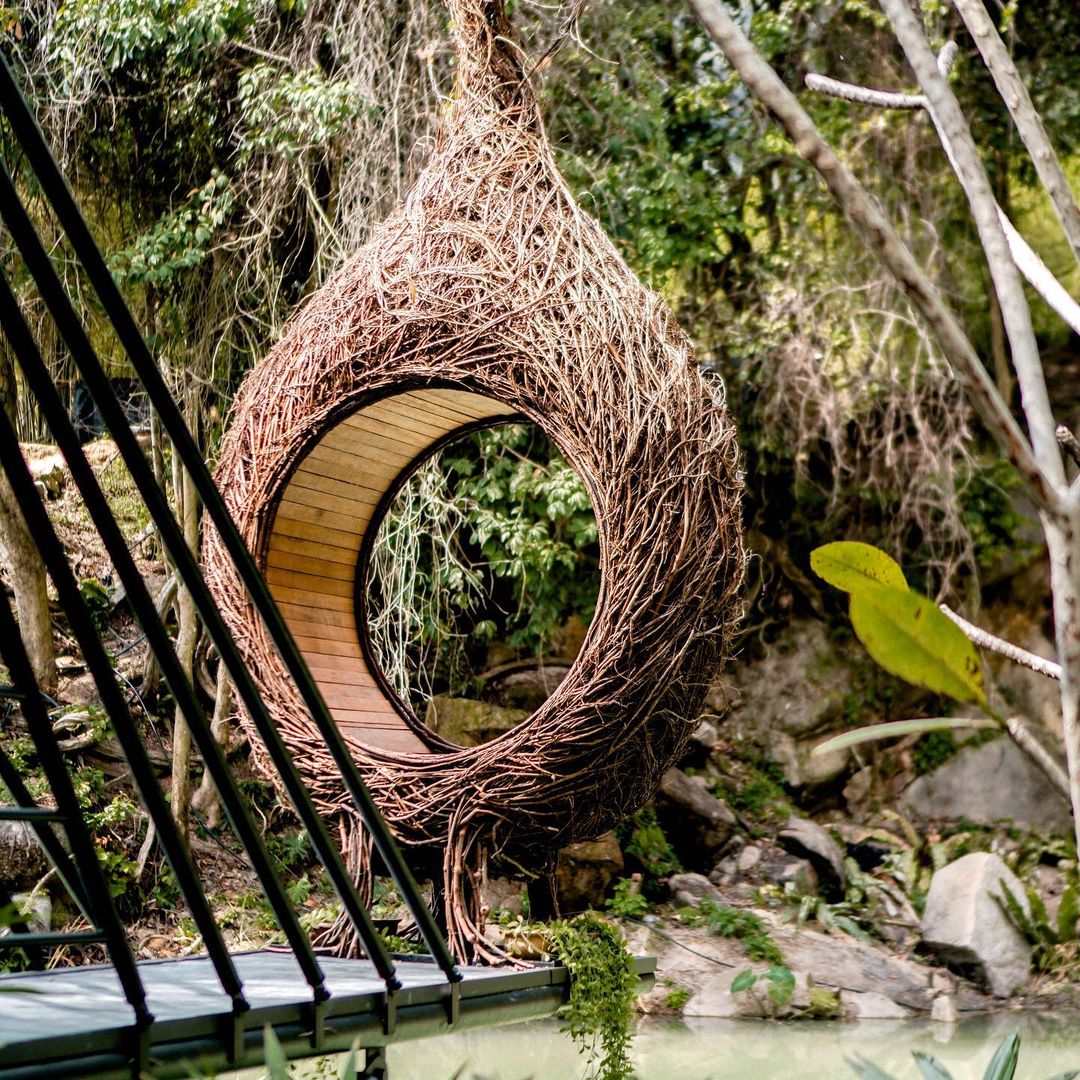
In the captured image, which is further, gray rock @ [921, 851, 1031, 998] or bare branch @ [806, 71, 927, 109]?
gray rock @ [921, 851, 1031, 998]

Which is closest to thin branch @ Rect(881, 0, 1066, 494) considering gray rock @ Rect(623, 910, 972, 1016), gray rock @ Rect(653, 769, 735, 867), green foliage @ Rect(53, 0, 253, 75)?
gray rock @ Rect(623, 910, 972, 1016)

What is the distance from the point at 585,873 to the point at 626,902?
242 millimetres

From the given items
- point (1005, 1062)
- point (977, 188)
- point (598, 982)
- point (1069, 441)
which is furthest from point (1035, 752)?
point (598, 982)

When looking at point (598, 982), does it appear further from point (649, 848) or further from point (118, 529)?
point (649, 848)

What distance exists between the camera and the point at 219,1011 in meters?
1.44

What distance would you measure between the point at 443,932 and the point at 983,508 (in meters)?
5.49

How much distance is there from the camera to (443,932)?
2.46 metres

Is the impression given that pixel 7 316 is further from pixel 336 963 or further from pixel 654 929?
pixel 654 929

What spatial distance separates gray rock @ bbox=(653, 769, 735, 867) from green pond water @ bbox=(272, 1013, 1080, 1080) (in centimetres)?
141

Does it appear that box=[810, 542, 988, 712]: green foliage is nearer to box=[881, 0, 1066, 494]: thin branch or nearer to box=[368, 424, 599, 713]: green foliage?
box=[881, 0, 1066, 494]: thin branch

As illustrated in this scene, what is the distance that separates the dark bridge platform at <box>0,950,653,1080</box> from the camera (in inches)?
49.3

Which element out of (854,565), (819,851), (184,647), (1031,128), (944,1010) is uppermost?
(1031,128)

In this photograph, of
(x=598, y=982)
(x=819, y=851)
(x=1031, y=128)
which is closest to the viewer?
(x=1031, y=128)

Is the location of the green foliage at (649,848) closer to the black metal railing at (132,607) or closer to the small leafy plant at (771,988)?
the small leafy plant at (771,988)
